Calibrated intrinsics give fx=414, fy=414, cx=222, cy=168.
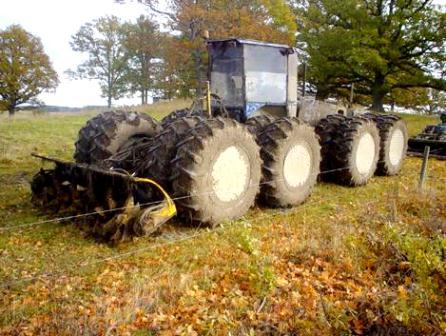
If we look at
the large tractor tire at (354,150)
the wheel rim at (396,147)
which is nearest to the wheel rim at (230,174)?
the large tractor tire at (354,150)

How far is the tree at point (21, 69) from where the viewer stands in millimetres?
32062

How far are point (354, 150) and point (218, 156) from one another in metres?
3.68

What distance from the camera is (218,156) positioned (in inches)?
206

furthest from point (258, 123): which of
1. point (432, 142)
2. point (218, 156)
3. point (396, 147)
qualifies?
point (432, 142)

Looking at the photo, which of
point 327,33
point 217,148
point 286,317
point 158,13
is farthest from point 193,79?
point 286,317

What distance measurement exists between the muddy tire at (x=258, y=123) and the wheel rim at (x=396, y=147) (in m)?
4.03

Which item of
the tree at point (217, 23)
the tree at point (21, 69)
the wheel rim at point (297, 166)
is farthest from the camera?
the tree at point (21, 69)

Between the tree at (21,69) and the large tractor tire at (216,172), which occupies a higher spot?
the tree at (21,69)

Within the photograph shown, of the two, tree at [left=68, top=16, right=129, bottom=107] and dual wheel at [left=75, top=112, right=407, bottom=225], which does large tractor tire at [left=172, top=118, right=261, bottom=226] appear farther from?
tree at [left=68, top=16, right=129, bottom=107]

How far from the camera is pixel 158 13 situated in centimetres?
2117

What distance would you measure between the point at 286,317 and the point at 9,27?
129 feet

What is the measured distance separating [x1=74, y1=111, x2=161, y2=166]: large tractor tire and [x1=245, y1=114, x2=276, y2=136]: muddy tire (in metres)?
1.66

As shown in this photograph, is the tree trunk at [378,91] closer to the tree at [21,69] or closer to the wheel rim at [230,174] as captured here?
the wheel rim at [230,174]

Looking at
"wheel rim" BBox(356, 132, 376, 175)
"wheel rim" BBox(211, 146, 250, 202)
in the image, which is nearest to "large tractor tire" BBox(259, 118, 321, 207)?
"wheel rim" BBox(211, 146, 250, 202)
